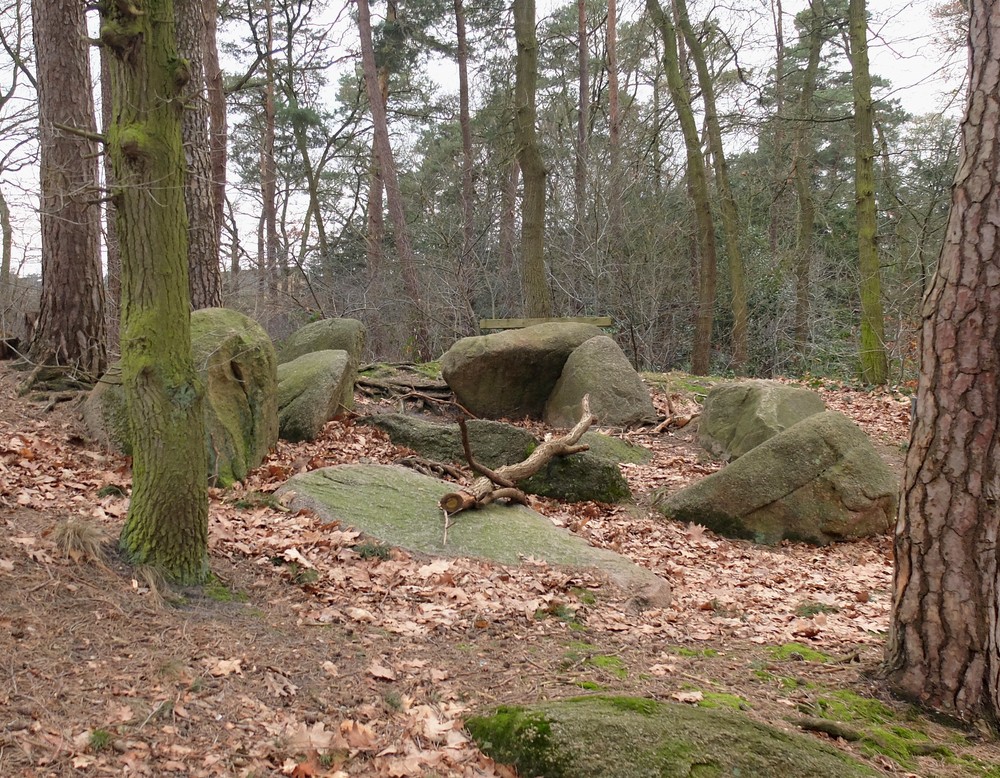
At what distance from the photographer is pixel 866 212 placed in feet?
46.9

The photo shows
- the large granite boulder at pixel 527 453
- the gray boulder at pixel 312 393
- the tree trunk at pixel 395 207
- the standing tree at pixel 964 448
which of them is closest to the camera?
the standing tree at pixel 964 448

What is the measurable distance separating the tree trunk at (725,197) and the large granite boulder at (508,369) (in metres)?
7.37

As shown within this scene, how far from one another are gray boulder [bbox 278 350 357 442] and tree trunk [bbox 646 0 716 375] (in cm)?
1007

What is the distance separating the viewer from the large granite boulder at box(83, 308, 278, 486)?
278 inches

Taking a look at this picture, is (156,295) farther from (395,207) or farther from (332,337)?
(395,207)

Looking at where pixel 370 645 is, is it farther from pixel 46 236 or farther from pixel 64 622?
pixel 46 236

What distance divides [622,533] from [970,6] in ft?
16.3

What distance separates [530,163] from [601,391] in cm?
595

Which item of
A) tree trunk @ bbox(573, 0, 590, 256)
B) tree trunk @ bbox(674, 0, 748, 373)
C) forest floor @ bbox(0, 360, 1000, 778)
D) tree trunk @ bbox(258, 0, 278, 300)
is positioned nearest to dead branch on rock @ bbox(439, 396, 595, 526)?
forest floor @ bbox(0, 360, 1000, 778)

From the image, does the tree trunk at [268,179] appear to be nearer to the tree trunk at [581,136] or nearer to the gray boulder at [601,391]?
the tree trunk at [581,136]

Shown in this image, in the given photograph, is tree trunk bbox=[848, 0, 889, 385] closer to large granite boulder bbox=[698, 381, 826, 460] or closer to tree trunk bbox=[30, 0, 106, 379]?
large granite boulder bbox=[698, 381, 826, 460]

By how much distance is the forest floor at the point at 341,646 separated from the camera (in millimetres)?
3203

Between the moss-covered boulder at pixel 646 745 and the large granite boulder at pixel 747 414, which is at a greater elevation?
the large granite boulder at pixel 747 414

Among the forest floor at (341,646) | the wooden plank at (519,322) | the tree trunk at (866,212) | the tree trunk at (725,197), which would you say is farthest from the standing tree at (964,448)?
the tree trunk at (725,197)
